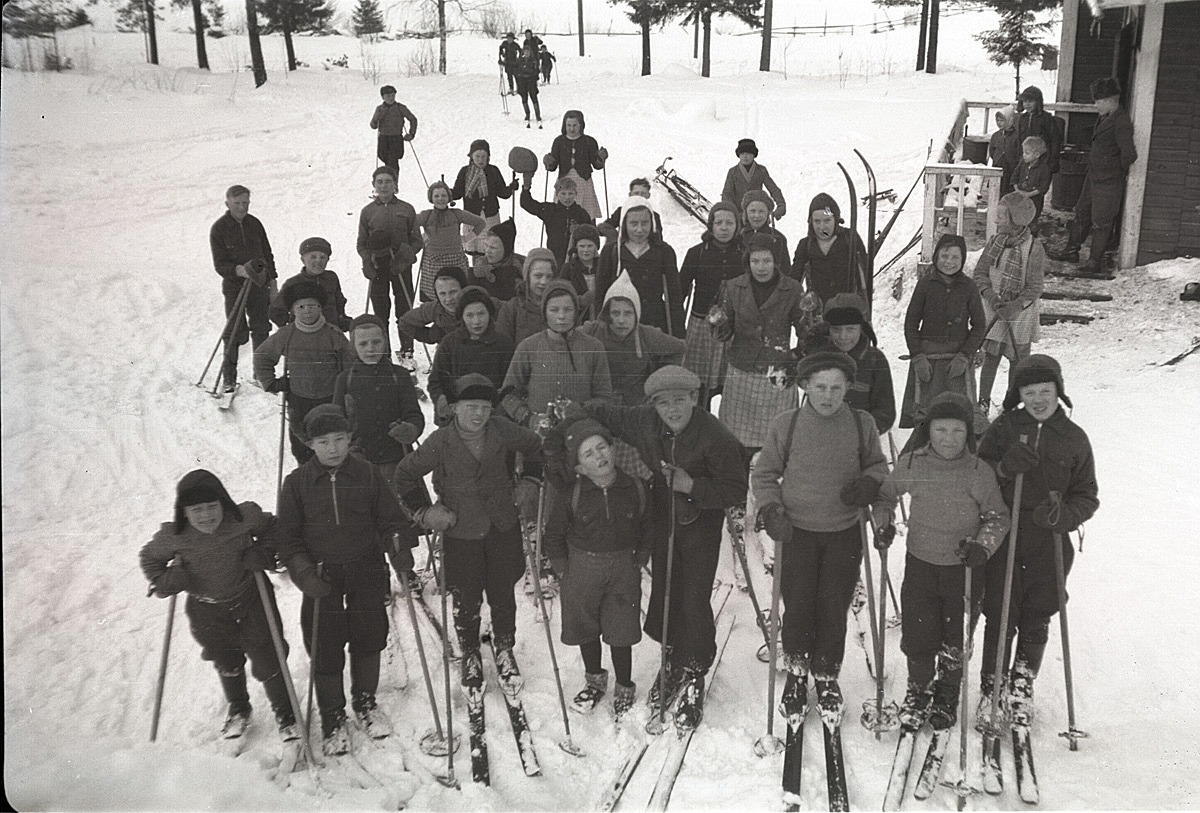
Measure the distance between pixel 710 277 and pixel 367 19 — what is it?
19.6ft

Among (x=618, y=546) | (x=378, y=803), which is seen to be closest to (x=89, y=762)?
(x=378, y=803)

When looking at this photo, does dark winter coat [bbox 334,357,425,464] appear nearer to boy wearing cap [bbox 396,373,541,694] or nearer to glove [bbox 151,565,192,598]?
boy wearing cap [bbox 396,373,541,694]

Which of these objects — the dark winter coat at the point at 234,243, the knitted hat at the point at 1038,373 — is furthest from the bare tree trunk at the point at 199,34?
the knitted hat at the point at 1038,373

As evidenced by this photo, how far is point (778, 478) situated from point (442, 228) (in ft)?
12.0

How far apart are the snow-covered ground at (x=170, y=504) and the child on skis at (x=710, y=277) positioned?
1.14 m

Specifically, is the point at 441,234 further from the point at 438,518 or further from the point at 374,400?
the point at 438,518

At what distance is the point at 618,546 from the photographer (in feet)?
11.2

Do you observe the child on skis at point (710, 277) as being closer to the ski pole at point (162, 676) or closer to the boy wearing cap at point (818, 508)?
the boy wearing cap at point (818, 508)

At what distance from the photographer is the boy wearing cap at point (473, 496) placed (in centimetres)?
346

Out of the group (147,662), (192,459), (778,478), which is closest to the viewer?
(778,478)

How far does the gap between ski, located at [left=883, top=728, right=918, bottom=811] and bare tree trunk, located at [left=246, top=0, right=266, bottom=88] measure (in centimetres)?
652

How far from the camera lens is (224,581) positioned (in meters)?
3.23

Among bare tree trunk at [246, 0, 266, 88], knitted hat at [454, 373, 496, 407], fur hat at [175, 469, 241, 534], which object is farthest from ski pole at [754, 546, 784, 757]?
bare tree trunk at [246, 0, 266, 88]

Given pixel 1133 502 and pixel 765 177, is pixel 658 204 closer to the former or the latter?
pixel 765 177
